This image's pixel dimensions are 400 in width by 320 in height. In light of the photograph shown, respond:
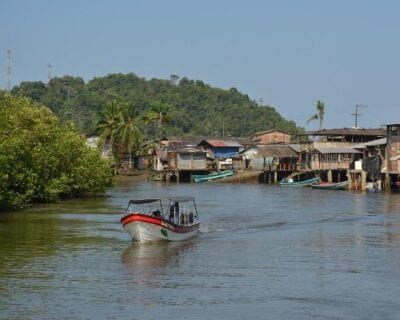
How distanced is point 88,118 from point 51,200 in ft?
427

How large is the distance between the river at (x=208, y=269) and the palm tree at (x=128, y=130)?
56019mm

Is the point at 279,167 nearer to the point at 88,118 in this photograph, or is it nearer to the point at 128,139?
the point at 128,139

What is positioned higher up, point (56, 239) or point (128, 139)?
point (128, 139)

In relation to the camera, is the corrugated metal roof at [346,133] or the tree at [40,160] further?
the corrugated metal roof at [346,133]

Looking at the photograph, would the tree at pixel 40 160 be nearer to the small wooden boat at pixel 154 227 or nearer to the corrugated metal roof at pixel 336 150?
the small wooden boat at pixel 154 227

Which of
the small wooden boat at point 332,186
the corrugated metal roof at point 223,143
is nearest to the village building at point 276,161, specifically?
the corrugated metal roof at point 223,143

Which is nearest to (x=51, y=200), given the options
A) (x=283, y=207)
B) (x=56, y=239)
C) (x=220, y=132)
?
(x=283, y=207)

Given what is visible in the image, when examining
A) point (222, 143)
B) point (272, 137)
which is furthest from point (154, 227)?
point (272, 137)

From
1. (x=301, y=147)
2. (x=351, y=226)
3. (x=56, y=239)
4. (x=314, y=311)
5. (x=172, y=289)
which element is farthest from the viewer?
(x=301, y=147)

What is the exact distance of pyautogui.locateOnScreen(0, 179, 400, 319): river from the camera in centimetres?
2044

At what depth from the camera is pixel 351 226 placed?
41312 millimetres

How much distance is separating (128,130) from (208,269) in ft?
253

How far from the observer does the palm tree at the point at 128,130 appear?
103 meters

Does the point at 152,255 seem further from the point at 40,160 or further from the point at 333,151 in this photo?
the point at 333,151
